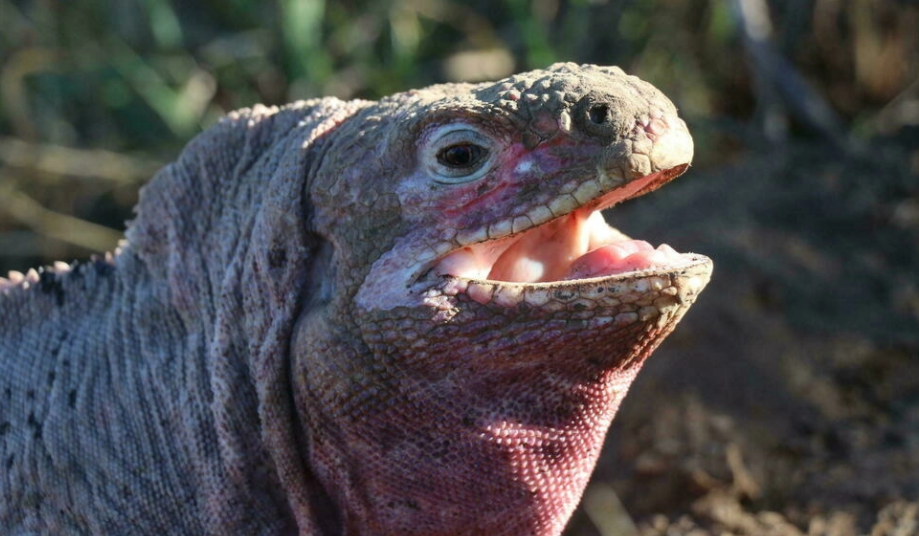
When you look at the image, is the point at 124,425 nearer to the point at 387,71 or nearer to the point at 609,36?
the point at 387,71

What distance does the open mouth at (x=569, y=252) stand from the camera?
2.67 metres

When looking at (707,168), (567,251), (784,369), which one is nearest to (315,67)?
(707,168)

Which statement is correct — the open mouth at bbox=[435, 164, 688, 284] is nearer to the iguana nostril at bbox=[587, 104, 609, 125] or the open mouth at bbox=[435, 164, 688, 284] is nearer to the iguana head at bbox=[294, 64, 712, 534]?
the iguana head at bbox=[294, 64, 712, 534]

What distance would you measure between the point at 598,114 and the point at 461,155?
34 centimetres

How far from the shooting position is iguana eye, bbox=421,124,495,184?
106 inches

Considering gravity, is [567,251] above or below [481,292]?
above

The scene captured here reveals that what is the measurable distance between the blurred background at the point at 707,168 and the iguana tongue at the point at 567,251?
163 centimetres

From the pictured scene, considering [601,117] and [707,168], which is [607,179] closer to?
[601,117]

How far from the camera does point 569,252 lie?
2.87 m

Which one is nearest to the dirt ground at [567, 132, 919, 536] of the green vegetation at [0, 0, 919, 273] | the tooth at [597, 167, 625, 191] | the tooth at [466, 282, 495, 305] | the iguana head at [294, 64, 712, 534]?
the green vegetation at [0, 0, 919, 273]

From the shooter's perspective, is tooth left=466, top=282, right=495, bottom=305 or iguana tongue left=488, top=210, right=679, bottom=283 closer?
tooth left=466, top=282, right=495, bottom=305

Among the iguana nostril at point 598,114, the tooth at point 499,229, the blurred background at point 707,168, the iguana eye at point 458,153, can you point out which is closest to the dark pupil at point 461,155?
the iguana eye at point 458,153

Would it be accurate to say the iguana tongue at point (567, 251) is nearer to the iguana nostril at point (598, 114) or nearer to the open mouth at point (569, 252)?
the open mouth at point (569, 252)

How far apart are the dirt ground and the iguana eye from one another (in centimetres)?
151
